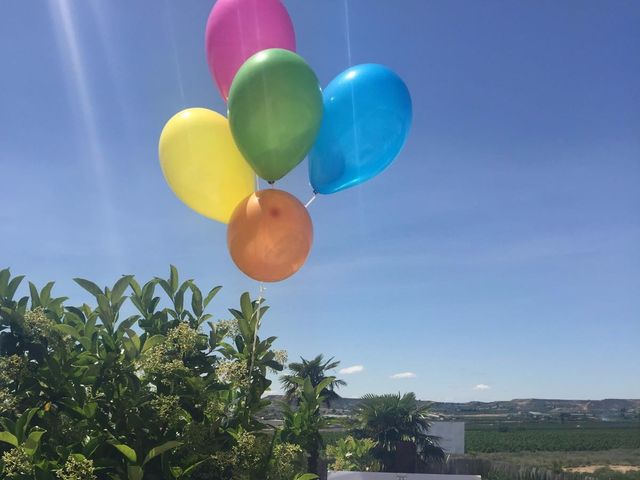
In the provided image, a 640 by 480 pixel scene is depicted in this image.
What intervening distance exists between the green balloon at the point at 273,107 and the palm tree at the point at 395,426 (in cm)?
1770

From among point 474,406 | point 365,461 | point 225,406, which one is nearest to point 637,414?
point 474,406

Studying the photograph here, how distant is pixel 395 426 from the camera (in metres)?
19.9

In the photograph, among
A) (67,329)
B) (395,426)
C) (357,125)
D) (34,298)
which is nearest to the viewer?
(67,329)

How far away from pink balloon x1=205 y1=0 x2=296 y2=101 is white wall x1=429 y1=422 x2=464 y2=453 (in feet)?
63.1

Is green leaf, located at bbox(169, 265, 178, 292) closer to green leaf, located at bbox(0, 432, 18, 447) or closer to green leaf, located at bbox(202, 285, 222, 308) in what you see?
green leaf, located at bbox(202, 285, 222, 308)

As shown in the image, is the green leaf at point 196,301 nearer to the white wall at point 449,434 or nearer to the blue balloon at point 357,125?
the blue balloon at point 357,125

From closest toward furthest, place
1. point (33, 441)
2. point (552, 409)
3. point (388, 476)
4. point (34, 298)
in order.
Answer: point (33, 441), point (34, 298), point (388, 476), point (552, 409)

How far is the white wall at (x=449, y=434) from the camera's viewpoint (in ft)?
70.2

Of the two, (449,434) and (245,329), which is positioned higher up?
(245,329)

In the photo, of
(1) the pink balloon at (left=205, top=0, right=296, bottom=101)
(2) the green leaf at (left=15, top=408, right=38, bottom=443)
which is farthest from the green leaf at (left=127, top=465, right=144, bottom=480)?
(1) the pink balloon at (left=205, top=0, right=296, bottom=101)

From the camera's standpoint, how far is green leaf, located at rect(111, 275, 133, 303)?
12.0 ft

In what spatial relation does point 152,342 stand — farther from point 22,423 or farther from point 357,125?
point 357,125

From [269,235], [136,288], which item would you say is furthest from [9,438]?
[269,235]

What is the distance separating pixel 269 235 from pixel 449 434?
2102 cm
